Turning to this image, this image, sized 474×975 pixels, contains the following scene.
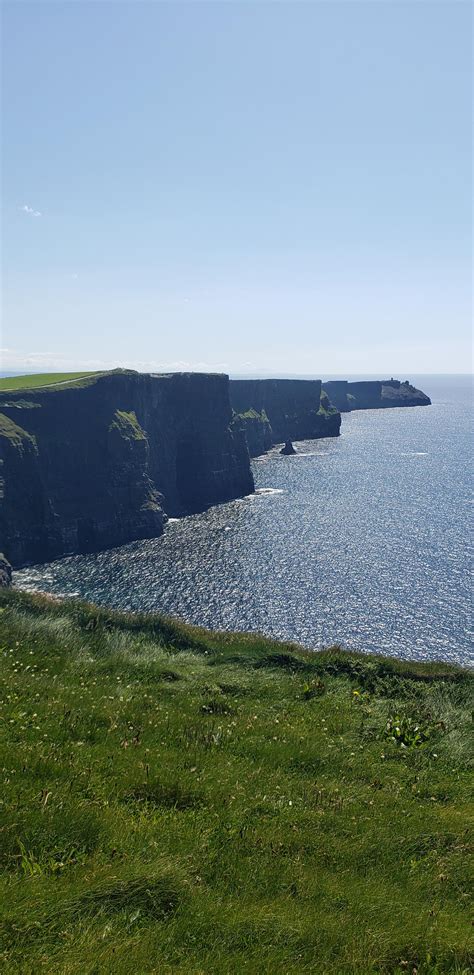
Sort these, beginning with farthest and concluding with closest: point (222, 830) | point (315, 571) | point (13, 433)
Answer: point (13, 433), point (315, 571), point (222, 830)

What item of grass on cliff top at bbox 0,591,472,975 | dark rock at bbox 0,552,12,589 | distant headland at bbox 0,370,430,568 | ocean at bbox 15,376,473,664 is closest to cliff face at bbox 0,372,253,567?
distant headland at bbox 0,370,430,568

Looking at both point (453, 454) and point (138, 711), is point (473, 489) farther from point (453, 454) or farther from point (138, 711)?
point (138, 711)

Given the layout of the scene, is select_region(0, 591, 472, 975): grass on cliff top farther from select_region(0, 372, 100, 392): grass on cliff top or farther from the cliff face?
select_region(0, 372, 100, 392): grass on cliff top

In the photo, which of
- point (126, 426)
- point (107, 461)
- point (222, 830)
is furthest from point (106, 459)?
point (222, 830)

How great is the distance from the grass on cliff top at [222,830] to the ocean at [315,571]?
4454 centimetres

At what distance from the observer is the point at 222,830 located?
926 cm

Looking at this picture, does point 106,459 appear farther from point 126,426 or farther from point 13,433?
point 13,433

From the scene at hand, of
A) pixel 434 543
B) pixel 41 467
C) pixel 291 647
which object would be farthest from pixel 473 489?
pixel 291 647

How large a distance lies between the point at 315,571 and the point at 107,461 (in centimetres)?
4637

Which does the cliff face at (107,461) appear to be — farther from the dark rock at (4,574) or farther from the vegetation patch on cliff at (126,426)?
the dark rock at (4,574)

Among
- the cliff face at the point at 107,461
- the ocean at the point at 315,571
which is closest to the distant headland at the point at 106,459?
the cliff face at the point at 107,461

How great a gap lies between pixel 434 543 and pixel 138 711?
8626cm

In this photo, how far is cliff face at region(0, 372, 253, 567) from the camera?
91250 millimetres

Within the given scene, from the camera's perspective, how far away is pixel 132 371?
124188 mm
